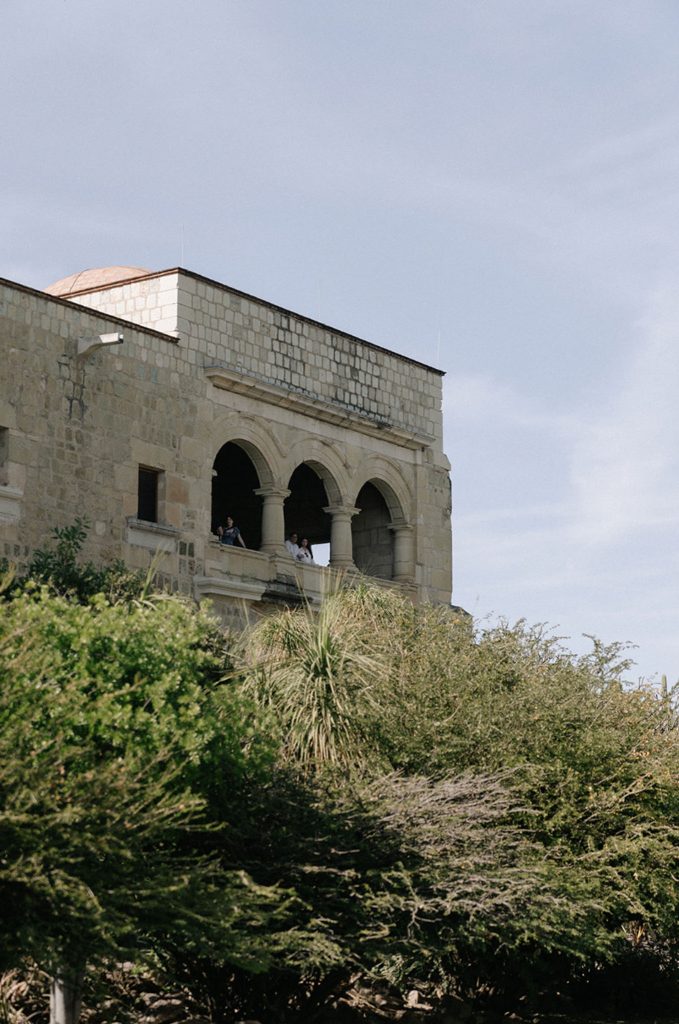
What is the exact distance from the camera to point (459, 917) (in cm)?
1636

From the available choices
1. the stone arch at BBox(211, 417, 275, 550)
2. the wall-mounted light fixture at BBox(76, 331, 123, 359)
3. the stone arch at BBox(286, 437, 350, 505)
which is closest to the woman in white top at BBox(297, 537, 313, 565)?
the stone arch at BBox(286, 437, 350, 505)

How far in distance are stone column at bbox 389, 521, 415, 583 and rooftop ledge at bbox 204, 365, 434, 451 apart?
1569 mm

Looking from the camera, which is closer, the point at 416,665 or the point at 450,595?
the point at 416,665

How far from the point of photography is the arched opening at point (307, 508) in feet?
113

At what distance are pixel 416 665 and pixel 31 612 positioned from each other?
664 cm

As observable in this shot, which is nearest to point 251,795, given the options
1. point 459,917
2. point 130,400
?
point 459,917

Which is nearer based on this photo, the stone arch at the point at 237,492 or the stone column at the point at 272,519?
the stone column at the point at 272,519

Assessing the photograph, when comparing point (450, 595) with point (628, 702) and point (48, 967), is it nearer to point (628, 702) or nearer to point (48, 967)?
point (628, 702)

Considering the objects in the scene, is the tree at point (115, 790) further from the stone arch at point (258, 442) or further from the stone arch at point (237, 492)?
the stone arch at point (237, 492)

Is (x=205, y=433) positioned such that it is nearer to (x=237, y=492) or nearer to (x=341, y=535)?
(x=341, y=535)

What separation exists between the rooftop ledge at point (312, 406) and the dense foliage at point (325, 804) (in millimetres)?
5606

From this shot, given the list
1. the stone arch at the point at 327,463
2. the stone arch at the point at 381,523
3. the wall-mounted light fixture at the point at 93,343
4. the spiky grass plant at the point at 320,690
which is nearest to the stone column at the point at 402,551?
the stone arch at the point at 381,523

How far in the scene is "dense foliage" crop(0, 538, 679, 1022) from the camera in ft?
42.4

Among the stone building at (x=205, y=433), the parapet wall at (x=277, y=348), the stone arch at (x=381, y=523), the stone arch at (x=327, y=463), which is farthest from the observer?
the stone arch at (x=381, y=523)
